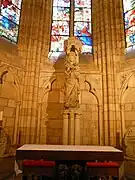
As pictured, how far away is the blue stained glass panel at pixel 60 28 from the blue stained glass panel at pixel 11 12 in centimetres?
121

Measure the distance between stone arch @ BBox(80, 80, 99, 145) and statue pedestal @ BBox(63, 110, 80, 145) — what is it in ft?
3.24

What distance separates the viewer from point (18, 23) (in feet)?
20.2

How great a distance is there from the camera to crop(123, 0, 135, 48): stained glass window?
19.3 feet

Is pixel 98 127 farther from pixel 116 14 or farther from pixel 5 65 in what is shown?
pixel 116 14

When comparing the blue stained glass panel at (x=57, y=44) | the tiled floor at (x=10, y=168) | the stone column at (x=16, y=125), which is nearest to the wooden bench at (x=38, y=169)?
the tiled floor at (x=10, y=168)

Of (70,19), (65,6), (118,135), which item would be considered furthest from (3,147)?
(65,6)

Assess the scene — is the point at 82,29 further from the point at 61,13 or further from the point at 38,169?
the point at 38,169

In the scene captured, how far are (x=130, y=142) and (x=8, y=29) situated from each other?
4.80 m

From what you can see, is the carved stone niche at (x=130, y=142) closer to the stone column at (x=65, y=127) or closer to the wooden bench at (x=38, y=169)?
the stone column at (x=65, y=127)

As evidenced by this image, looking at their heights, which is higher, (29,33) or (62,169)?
(29,33)

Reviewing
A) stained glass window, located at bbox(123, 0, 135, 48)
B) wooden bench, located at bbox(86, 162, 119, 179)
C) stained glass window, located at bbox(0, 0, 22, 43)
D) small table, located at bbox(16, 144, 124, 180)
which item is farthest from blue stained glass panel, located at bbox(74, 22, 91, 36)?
small table, located at bbox(16, 144, 124, 180)

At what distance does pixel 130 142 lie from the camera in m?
4.95

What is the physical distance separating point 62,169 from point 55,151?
38 centimetres

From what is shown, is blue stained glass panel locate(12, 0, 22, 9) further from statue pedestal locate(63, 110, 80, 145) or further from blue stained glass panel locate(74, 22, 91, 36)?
statue pedestal locate(63, 110, 80, 145)
